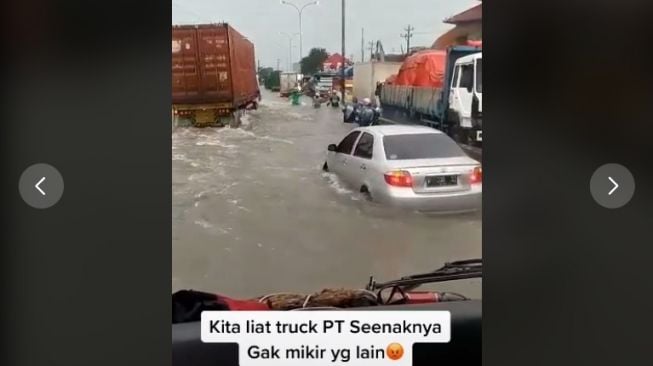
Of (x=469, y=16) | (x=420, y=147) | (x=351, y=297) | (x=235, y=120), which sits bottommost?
(x=351, y=297)

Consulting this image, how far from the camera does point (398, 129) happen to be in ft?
7.58

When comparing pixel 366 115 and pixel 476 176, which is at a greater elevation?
pixel 366 115

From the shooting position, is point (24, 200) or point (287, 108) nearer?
point (24, 200)

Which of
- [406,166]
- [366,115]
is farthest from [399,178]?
[366,115]

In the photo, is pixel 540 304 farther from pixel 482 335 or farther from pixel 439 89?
pixel 439 89

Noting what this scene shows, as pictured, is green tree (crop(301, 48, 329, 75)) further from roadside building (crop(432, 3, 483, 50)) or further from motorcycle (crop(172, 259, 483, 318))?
motorcycle (crop(172, 259, 483, 318))

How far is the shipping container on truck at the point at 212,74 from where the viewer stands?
2.22 m

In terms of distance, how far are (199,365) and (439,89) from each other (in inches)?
52.4

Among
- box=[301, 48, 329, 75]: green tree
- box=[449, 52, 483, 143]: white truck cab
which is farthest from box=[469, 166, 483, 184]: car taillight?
box=[301, 48, 329, 75]: green tree

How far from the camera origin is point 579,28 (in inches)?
87.7

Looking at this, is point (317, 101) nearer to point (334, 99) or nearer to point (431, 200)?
point (334, 99)

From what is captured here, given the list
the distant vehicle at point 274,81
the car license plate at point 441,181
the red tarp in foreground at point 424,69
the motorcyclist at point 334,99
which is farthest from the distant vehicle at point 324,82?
the car license plate at point 441,181

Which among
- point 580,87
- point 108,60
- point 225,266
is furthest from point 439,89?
point 108,60

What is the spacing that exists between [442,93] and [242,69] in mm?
755
